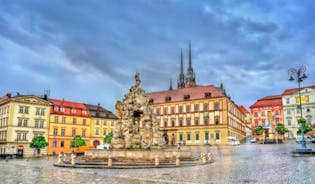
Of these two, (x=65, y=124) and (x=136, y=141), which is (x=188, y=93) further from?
(x=136, y=141)

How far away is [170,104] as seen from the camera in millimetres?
80062

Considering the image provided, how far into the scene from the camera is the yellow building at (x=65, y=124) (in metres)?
67.6

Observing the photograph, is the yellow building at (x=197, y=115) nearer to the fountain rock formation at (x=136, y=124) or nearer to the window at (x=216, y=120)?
the window at (x=216, y=120)

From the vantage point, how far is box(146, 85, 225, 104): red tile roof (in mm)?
74600

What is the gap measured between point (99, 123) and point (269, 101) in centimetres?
5690

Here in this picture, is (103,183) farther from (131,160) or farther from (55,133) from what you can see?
(55,133)

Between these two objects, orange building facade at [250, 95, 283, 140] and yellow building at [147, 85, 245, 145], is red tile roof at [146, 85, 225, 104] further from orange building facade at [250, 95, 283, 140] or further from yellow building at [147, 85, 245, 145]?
orange building facade at [250, 95, 283, 140]

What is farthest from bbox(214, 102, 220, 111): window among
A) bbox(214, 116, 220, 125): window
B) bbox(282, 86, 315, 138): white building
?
bbox(282, 86, 315, 138): white building

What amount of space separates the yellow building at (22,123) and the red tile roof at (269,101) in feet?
223

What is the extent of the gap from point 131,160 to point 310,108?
7298cm

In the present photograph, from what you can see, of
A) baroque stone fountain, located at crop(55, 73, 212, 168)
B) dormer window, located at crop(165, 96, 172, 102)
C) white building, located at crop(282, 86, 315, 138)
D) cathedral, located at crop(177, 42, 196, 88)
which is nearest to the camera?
baroque stone fountain, located at crop(55, 73, 212, 168)

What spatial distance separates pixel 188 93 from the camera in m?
79.1

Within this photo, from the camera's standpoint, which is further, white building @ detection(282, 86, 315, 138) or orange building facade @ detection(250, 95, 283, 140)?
orange building facade @ detection(250, 95, 283, 140)

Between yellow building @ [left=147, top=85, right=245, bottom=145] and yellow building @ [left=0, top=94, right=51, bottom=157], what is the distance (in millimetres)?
30969
